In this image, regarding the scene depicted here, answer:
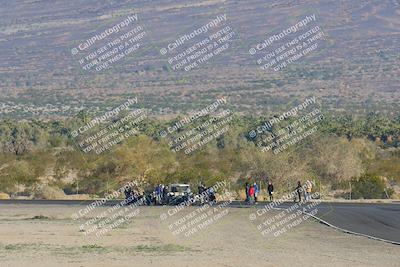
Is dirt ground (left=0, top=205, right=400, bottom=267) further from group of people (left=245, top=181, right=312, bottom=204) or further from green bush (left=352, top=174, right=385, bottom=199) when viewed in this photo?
green bush (left=352, top=174, right=385, bottom=199)

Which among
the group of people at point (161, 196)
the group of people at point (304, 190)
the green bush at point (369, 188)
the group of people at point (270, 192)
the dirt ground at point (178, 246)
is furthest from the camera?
the green bush at point (369, 188)

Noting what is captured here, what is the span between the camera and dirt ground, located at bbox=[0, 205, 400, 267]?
2636 centimetres

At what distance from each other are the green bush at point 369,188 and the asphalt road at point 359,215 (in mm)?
6692

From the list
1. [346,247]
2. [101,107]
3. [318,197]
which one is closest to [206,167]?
[318,197]

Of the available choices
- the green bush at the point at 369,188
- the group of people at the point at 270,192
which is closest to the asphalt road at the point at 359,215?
the group of people at the point at 270,192

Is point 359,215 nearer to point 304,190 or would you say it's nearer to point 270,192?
point 270,192

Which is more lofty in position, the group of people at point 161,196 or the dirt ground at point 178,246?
the dirt ground at point 178,246

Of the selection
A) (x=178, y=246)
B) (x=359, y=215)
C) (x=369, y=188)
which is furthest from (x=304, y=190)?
(x=178, y=246)

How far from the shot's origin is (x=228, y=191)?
2306 inches

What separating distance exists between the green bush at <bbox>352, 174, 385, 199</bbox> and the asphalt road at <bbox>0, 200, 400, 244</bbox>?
6.69 metres

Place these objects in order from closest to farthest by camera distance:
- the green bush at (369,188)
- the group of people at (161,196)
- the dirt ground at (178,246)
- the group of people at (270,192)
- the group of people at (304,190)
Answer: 1. the dirt ground at (178,246)
2. the group of people at (270,192)
3. the group of people at (304,190)
4. the group of people at (161,196)
5. the green bush at (369,188)

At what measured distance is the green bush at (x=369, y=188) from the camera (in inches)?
2274

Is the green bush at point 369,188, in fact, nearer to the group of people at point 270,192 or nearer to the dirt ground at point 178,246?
the group of people at point 270,192

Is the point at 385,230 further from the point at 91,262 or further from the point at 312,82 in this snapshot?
the point at 312,82
